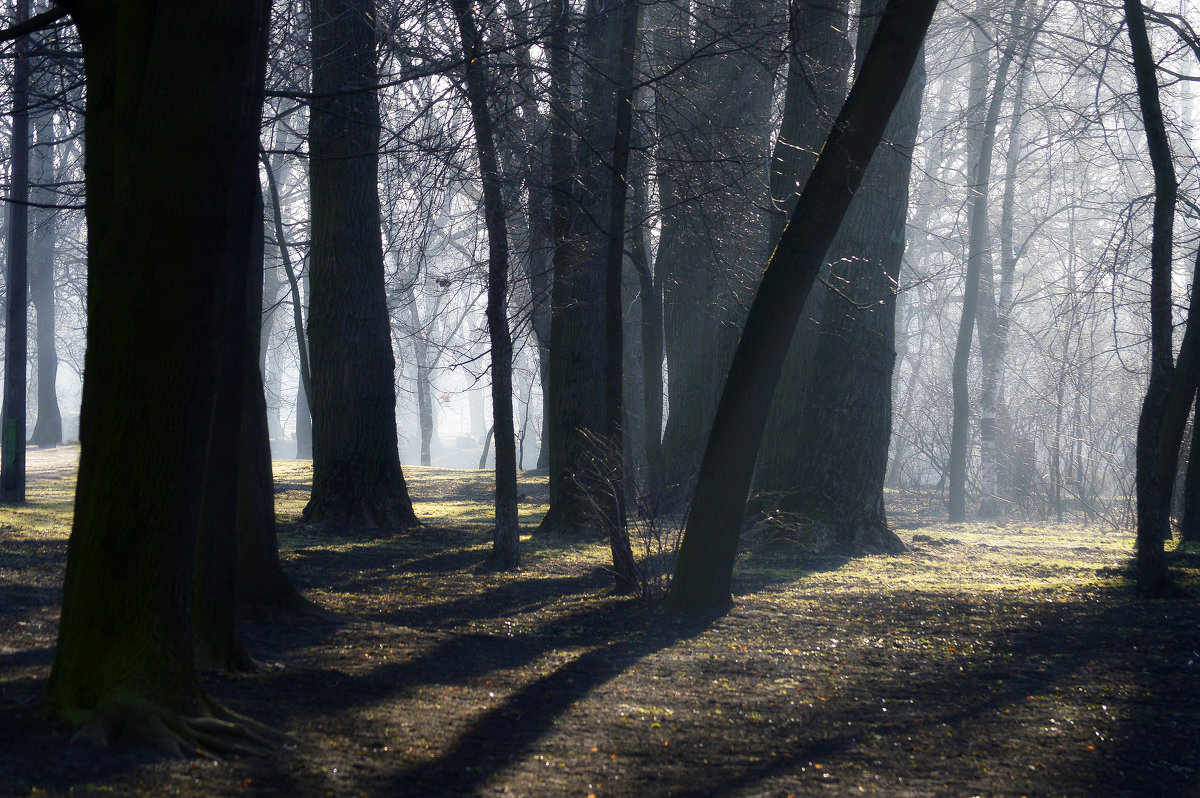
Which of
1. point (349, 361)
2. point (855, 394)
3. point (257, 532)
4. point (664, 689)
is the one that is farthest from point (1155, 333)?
point (349, 361)

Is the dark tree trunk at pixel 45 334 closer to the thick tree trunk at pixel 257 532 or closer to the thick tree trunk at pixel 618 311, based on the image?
the thick tree trunk at pixel 618 311

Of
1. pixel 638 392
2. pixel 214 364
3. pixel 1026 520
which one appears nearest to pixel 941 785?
pixel 214 364

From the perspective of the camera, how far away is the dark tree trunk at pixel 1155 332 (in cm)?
770

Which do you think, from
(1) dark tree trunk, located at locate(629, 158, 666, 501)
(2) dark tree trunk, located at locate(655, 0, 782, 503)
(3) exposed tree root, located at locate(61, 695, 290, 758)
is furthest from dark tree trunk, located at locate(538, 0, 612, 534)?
(3) exposed tree root, located at locate(61, 695, 290, 758)

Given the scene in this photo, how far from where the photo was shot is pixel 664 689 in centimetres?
543

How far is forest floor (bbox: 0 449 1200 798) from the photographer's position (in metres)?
3.84

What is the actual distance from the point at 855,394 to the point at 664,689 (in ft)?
22.2

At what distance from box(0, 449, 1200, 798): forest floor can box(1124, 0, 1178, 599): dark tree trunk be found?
0.40 meters

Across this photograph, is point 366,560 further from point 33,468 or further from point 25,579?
point 33,468

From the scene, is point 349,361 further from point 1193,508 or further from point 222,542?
point 1193,508

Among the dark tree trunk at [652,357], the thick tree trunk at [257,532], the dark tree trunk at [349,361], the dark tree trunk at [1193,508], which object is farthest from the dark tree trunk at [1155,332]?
the dark tree trunk at [349,361]

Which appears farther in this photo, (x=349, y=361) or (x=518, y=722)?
(x=349, y=361)

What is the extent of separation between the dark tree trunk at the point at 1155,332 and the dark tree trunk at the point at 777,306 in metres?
2.21

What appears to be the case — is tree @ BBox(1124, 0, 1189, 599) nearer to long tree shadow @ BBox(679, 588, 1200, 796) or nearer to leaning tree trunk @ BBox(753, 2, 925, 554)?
long tree shadow @ BBox(679, 588, 1200, 796)
